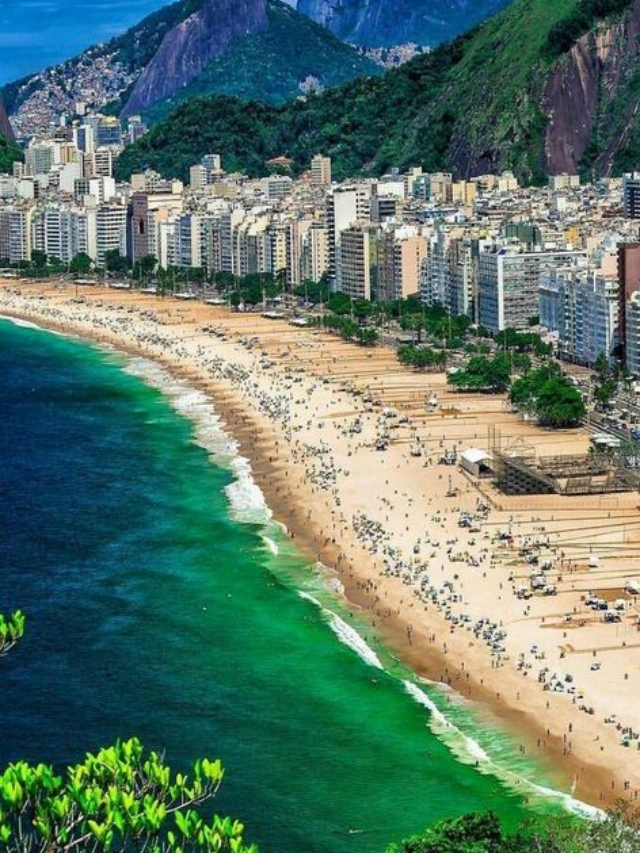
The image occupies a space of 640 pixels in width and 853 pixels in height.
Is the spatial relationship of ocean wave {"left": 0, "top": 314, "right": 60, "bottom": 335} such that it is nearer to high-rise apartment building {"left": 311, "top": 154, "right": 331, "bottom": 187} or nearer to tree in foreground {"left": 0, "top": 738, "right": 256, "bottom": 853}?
high-rise apartment building {"left": 311, "top": 154, "right": 331, "bottom": 187}

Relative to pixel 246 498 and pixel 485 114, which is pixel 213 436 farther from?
pixel 485 114

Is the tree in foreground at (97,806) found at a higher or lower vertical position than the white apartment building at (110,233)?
lower

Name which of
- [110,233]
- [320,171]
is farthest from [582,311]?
[320,171]

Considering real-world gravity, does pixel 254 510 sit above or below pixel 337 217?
below

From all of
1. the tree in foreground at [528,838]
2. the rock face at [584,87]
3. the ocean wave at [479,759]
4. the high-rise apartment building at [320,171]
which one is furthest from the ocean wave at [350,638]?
the high-rise apartment building at [320,171]

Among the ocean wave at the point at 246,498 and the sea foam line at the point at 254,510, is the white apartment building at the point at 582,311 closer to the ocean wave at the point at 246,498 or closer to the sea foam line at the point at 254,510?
the sea foam line at the point at 254,510

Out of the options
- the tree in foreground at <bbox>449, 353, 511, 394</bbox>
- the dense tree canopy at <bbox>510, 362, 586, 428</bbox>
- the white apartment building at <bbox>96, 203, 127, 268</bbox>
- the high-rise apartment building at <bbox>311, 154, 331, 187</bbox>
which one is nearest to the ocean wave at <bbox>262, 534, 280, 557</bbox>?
the dense tree canopy at <bbox>510, 362, 586, 428</bbox>

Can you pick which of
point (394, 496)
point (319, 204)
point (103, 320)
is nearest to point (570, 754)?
point (394, 496)
